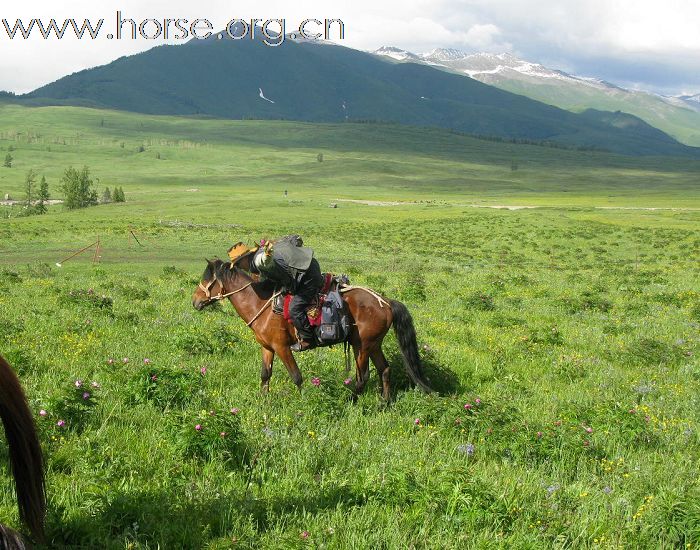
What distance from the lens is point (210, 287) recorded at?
37.1 feet

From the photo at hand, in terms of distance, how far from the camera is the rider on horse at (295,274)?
9828mm

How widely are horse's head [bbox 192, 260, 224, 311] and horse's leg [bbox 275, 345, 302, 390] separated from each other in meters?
1.90

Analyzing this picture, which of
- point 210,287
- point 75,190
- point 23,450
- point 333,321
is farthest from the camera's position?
point 75,190

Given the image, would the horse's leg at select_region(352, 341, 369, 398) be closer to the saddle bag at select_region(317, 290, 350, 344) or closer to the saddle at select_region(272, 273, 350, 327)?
the saddle bag at select_region(317, 290, 350, 344)

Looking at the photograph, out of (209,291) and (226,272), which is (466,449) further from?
(209,291)

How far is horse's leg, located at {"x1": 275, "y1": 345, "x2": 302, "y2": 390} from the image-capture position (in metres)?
9.84

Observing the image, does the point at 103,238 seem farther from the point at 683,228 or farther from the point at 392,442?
the point at 683,228

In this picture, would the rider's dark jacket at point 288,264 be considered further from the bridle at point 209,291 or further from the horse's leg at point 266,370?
the bridle at point 209,291

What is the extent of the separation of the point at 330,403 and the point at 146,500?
354 centimetres

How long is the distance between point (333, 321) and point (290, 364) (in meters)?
1.08

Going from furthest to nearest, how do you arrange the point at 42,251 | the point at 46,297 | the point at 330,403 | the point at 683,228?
1. the point at 683,228
2. the point at 42,251
3. the point at 46,297
4. the point at 330,403

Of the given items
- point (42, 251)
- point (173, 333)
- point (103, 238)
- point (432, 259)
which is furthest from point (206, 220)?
point (173, 333)

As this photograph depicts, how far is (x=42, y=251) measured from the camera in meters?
40.2

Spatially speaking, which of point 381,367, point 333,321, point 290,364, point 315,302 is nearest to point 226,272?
point 315,302
